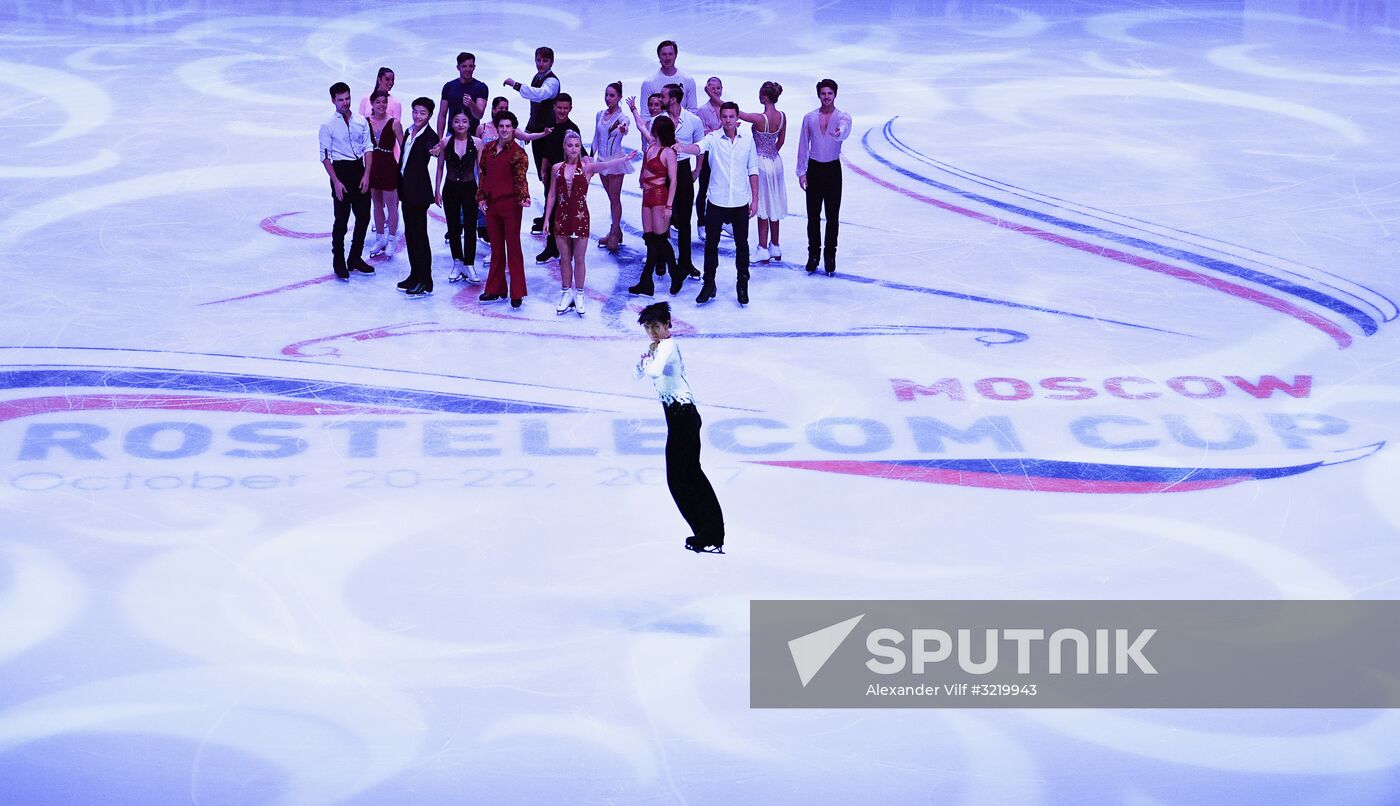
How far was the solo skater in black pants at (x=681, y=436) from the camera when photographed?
6730 mm

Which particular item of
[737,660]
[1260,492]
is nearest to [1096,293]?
[1260,492]

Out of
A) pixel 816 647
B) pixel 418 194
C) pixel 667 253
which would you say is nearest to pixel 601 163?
pixel 667 253

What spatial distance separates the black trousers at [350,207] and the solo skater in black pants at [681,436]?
4.31 metres

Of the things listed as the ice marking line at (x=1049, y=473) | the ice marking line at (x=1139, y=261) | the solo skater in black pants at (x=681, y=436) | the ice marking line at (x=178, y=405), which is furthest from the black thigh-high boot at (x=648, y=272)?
the solo skater in black pants at (x=681, y=436)

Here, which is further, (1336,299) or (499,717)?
(1336,299)

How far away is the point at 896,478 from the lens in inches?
313

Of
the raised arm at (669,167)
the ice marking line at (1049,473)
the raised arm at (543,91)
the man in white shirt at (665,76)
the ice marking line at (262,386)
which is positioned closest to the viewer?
the ice marking line at (1049,473)

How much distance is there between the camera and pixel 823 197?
10.9 metres

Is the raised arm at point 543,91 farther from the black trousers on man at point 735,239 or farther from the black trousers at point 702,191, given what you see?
the black trousers on man at point 735,239

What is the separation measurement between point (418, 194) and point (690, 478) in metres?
4.19

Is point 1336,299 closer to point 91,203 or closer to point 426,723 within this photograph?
point 426,723

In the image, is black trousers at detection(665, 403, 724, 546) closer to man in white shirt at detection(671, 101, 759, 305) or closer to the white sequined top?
the white sequined top

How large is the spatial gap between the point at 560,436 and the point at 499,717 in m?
2.72

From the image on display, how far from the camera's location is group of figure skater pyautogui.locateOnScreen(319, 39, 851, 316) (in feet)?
33.2
